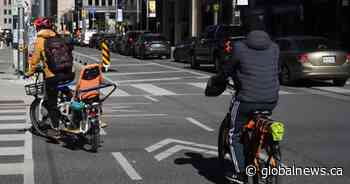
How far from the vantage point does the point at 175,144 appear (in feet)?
31.4

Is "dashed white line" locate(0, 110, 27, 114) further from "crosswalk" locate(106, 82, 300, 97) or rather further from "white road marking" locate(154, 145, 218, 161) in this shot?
"white road marking" locate(154, 145, 218, 161)

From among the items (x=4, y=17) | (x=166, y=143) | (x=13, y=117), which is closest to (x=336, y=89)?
(x=13, y=117)

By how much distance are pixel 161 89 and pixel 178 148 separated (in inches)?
373

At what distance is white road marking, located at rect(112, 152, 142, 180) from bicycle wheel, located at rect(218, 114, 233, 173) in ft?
3.17

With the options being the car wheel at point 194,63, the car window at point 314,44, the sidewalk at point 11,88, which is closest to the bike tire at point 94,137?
the sidewalk at point 11,88

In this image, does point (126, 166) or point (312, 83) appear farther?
point (312, 83)

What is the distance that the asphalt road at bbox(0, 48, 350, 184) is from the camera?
7.57m

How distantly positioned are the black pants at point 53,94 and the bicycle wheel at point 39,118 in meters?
0.27

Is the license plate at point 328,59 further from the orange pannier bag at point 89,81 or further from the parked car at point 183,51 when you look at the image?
the parked car at point 183,51

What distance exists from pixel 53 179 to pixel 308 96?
1037 cm

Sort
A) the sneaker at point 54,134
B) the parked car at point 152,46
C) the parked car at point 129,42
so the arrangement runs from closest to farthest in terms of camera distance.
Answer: the sneaker at point 54,134 → the parked car at point 152,46 → the parked car at point 129,42

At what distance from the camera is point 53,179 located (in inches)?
290

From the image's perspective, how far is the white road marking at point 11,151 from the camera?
891 centimetres

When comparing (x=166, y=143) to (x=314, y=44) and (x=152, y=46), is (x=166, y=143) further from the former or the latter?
(x=152, y=46)
